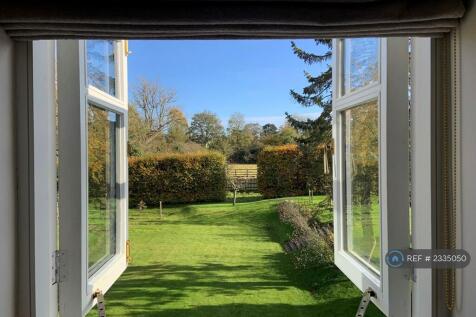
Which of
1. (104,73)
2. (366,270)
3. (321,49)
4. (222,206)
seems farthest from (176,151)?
(366,270)

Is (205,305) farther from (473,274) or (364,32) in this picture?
(364,32)

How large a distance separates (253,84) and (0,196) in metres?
1.60

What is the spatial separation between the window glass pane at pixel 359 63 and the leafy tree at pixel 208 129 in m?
0.89

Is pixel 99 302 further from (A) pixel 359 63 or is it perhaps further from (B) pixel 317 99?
(B) pixel 317 99

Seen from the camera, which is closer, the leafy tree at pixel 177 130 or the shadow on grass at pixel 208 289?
the shadow on grass at pixel 208 289

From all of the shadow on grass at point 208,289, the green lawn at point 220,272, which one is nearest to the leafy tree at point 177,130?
the green lawn at point 220,272

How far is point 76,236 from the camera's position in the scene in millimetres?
1111

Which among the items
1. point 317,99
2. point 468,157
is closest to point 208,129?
point 317,99

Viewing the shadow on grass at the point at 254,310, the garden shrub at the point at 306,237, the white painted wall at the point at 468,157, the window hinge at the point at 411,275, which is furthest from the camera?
the garden shrub at the point at 306,237

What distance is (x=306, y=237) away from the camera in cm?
217

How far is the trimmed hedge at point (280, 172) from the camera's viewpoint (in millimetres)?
2215

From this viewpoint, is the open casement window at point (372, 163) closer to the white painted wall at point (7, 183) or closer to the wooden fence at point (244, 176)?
the wooden fence at point (244, 176)

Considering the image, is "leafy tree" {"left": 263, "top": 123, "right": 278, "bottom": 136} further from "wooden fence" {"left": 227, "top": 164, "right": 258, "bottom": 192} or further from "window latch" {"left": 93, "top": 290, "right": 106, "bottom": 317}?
"window latch" {"left": 93, "top": 290, "right": 106, "bottom": 317}

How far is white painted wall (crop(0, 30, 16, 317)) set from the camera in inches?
36.3
